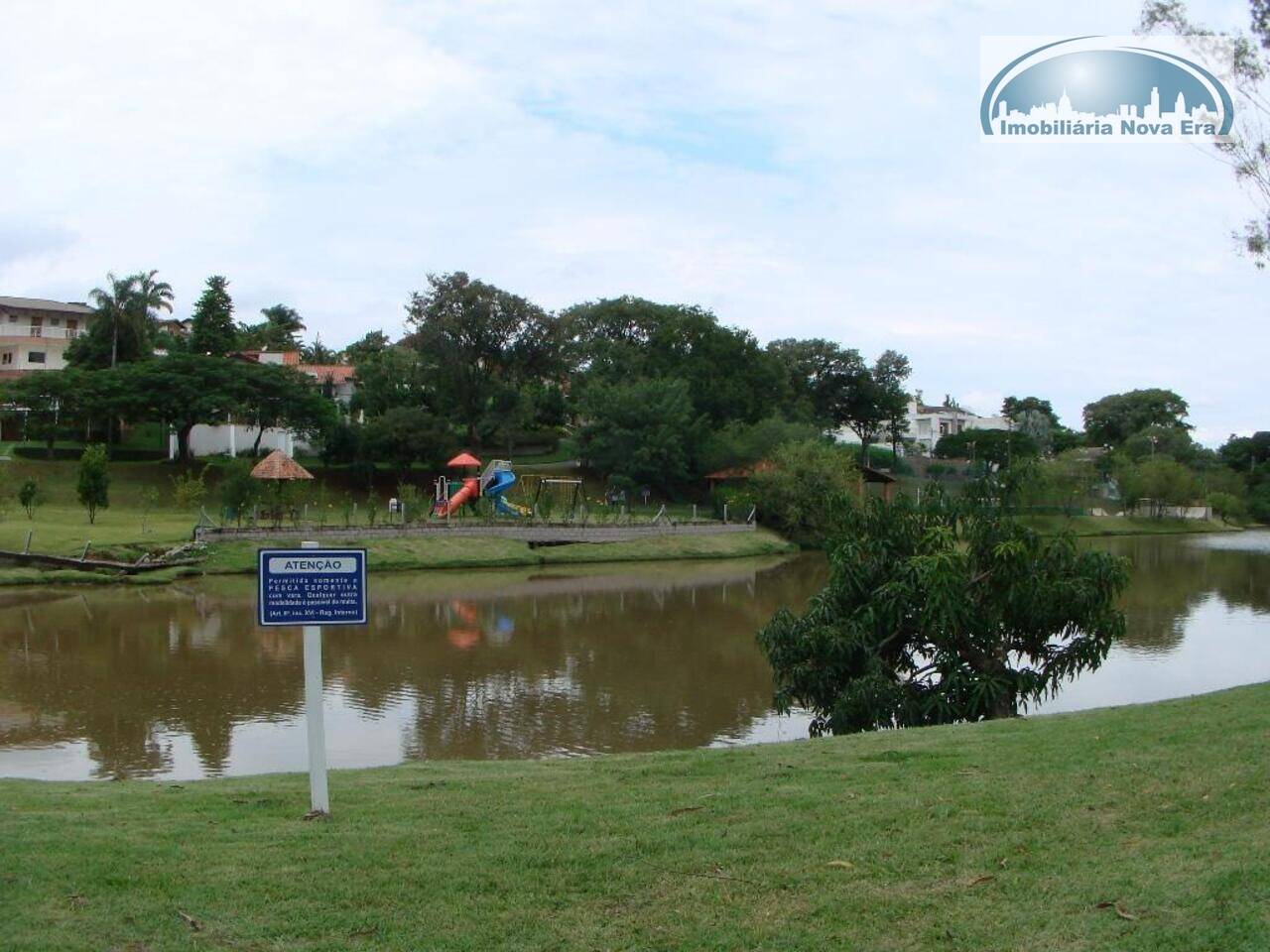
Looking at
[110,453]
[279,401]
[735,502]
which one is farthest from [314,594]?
[110,453]

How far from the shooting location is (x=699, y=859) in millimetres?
6113

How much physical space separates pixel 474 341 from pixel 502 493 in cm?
1684

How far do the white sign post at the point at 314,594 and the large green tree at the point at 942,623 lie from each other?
7.68m

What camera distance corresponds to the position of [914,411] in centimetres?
12319

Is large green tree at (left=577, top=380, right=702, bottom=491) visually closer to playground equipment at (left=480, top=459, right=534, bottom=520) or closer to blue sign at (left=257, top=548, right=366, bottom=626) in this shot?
playground equipment at (left=480, top=459, right=534, bottom=520)

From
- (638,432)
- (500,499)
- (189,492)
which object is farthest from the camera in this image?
(638,432)

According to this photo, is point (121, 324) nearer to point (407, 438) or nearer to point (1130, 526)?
point (407, 438)

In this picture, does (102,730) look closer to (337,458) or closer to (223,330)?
(337,458)

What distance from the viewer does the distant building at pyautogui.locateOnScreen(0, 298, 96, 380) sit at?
6800 cm

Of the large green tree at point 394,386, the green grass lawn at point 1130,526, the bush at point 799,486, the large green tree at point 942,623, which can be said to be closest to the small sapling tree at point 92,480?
the large green tree at point 394,386

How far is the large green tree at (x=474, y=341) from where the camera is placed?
60.6 m

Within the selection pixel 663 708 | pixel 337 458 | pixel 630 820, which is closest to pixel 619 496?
pixel 337 458

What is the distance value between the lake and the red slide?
10.1 metres

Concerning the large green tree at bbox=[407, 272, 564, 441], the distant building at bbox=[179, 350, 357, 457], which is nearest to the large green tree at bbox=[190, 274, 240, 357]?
the distant building at bbox=[179, 350, 357, 457]
